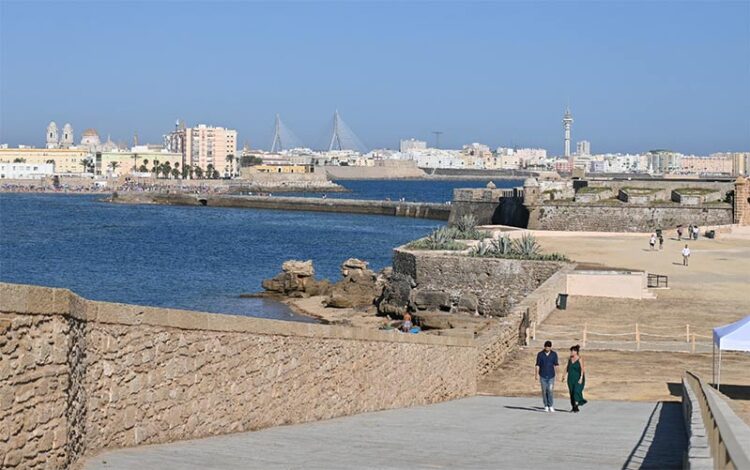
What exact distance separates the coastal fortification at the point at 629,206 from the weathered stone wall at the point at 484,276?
26048mm

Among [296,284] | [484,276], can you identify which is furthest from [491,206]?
[484,276]

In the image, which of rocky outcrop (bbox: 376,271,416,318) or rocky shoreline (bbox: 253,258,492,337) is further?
rocky outcrop (bbox: 376,271,416,318)

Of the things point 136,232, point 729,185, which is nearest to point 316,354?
point 729,185

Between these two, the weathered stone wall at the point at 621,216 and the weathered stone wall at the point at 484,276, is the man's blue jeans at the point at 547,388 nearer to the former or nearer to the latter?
Result: the weathered stone wall at the point at 484,276

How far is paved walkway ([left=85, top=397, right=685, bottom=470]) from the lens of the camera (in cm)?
789

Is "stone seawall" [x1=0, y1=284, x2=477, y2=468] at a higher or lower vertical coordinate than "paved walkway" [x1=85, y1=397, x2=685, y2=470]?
higher

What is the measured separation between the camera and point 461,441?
383 inches

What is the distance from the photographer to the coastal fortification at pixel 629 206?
5384 cm

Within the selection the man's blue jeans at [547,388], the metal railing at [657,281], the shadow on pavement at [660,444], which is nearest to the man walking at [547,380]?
the man's blue jeans at [547,388]

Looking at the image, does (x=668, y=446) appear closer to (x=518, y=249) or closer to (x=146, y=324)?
(x=146, y=324)

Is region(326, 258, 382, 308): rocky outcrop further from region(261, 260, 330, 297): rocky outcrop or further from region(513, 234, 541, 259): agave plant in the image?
region(513, 234, 541, 259): agave plant

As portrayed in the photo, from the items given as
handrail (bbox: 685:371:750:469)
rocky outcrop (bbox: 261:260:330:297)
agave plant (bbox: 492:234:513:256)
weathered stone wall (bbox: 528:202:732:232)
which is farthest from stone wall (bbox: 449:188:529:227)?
handrail (bbox: 685:371:750:469)

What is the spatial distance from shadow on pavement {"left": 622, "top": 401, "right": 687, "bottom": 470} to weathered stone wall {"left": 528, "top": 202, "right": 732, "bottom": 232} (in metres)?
42.3

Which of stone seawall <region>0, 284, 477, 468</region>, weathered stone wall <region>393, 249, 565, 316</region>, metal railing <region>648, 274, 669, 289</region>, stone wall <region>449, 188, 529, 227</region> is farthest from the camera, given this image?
stone wall <region>449, 188, 529, 227</region>
